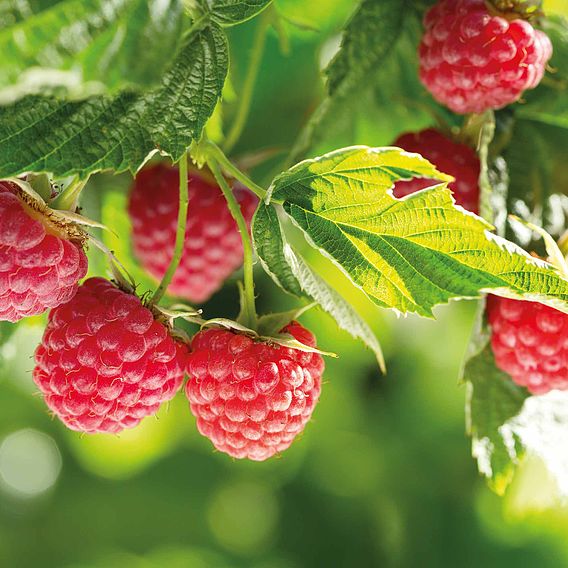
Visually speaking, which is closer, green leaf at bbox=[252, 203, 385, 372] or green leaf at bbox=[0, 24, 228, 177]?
A: green leaf at bbox=[0, 24, 228, 177]

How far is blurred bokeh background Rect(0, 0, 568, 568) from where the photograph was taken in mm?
1781

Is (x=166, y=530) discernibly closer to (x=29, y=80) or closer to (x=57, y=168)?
(x=57, y=168)

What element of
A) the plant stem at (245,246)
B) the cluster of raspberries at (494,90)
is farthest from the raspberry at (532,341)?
the plant stem at (245,246)

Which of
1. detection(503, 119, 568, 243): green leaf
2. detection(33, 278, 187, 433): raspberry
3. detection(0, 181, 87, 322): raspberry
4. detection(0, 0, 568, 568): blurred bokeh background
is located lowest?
detection(0, 0, 568, 568): blurred bokeh background

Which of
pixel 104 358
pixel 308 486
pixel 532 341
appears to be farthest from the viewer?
pixel 308 486

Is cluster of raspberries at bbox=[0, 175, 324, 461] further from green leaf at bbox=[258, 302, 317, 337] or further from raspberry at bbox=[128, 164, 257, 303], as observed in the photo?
raspberry at bbox=[128, 164, 257, 303]

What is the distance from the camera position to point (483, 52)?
805 mm

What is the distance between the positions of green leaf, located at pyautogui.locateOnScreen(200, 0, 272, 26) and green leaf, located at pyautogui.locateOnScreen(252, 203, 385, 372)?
0.14m

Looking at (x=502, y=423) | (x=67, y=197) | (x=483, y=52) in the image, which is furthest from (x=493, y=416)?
(x=67, y=197)

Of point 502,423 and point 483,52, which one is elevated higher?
point 483,52

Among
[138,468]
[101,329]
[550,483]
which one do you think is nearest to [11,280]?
[101,329]

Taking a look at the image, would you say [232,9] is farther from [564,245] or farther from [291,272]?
[564,245]

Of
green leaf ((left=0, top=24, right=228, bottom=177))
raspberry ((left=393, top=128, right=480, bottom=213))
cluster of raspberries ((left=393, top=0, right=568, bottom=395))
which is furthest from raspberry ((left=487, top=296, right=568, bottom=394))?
green leaf ((left=0, top=24, right=228, bottom=177))

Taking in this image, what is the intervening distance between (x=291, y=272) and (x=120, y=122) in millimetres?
185
